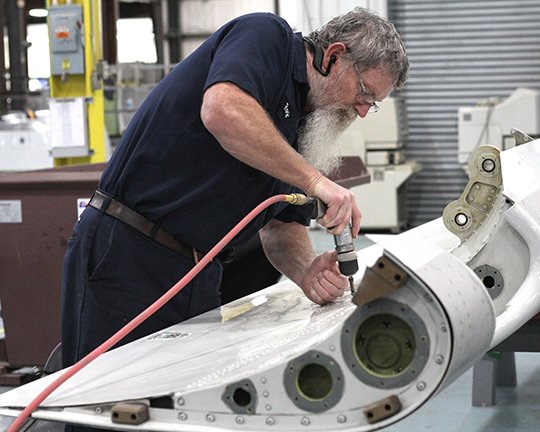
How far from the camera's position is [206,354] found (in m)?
2.12

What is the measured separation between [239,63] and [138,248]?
0.60m

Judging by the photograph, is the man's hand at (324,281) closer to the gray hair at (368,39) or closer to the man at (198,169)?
the man at (198,169)

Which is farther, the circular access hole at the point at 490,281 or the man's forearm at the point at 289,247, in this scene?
the man's forearm at the point at 289,247

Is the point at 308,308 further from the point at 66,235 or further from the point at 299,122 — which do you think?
the point at 66,235

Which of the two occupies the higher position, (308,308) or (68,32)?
(68,32)

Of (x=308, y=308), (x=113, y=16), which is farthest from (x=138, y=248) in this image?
(x=113, y=16)

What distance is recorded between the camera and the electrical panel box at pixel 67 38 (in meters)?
7.61

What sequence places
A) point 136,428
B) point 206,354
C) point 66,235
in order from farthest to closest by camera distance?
1. point 66,235
2. point 206,354
3. point 136,428

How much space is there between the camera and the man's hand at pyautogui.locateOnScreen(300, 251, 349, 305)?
2682 mm

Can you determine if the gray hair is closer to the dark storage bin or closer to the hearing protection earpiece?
the hearing protection earpiece

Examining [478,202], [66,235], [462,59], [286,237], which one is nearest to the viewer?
[478,202]

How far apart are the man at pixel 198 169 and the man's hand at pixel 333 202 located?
0.31 ft

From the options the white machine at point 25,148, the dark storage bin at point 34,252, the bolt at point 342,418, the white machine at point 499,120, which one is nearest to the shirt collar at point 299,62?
the bolt at point 342,418

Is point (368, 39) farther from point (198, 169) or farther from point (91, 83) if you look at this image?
point (91, 83)
